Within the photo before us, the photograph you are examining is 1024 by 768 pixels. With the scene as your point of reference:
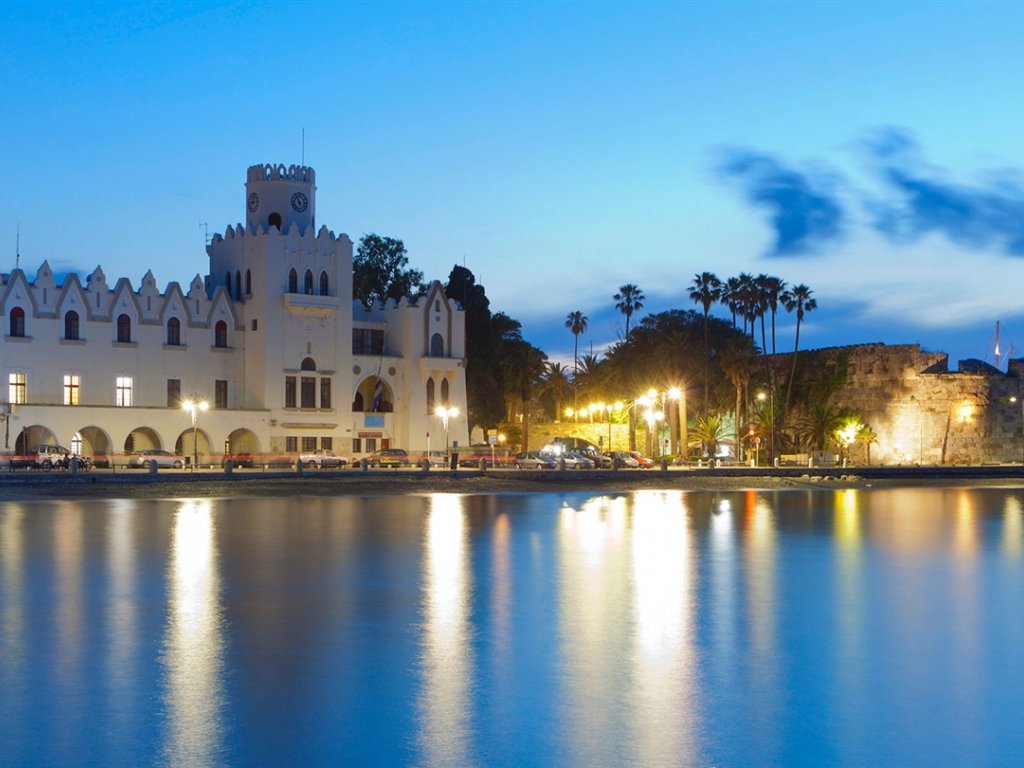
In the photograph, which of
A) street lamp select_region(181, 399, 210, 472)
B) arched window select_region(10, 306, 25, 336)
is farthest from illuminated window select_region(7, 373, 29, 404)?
street lamp select_region(181, 399, 210, 472)

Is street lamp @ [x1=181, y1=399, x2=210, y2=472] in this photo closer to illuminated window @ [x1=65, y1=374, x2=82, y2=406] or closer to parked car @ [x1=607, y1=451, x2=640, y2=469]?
illuminated window @ [x1=65, y1=374, x2=82, y2=406]

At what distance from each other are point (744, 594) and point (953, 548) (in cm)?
1059

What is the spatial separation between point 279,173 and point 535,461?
73.1 ft

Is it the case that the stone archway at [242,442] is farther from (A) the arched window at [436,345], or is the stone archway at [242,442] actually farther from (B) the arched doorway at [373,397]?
(A) the arched window at [436,345]

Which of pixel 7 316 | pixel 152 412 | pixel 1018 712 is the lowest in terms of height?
pixel 1018 712

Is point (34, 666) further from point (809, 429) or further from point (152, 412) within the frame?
point (809, 429)

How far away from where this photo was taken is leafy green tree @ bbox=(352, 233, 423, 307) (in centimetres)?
9069

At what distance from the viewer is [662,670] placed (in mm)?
15414

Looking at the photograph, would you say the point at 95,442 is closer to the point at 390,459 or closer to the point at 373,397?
the point at 390,459

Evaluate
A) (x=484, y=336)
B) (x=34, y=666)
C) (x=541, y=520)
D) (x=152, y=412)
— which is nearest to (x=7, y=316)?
(x=152, y=412)

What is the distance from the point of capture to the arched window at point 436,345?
251 feet

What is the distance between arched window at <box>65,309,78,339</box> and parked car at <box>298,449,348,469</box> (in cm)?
1266

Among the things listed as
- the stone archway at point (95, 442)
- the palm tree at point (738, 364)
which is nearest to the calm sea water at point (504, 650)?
the stone archway at point (95, 442)

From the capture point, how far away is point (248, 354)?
235ft
